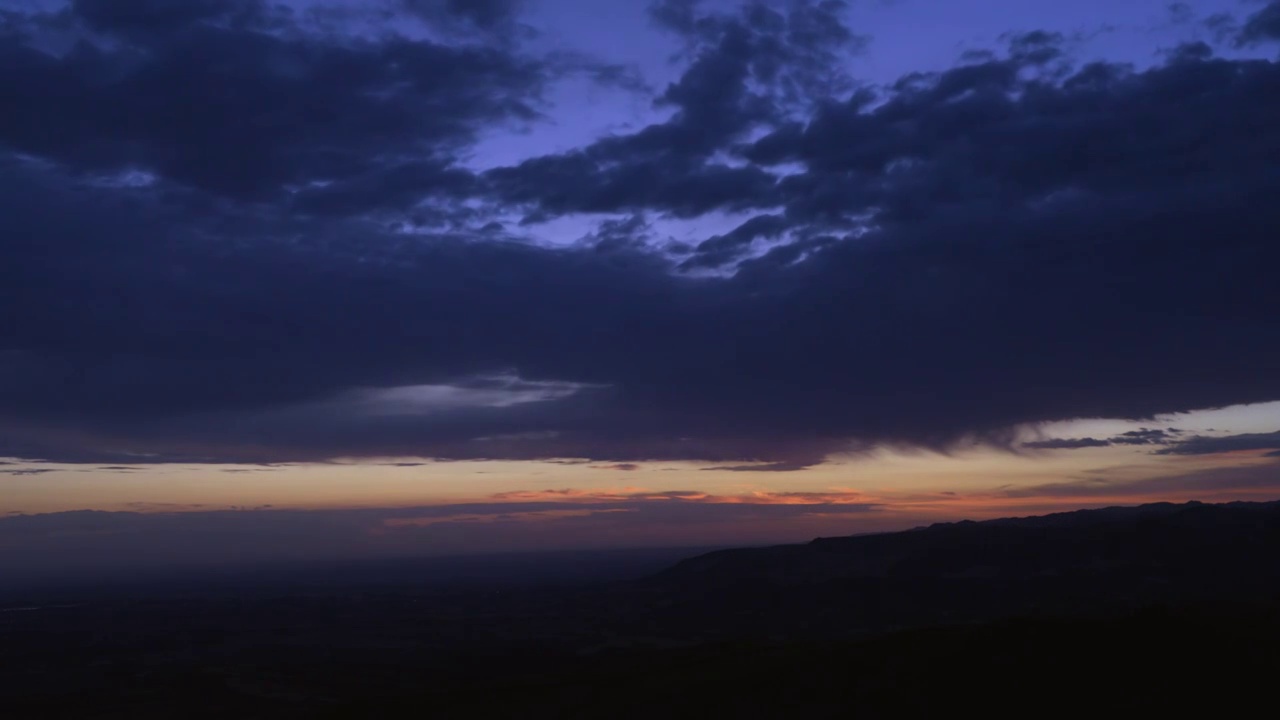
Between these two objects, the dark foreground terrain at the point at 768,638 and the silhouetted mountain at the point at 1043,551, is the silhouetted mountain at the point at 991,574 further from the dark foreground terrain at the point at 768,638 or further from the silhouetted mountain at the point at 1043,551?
the dark foreground terrain at the point at 768,638

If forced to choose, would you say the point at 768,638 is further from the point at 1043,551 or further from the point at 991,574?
the point at 1043,551

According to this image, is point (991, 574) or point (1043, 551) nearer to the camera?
point (991, 574)

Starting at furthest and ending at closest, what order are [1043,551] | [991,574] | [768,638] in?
[1043,551]
[991,574]
[768,638]

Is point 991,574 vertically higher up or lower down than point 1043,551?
lower down

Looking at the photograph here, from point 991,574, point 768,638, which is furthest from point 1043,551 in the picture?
point 768,638

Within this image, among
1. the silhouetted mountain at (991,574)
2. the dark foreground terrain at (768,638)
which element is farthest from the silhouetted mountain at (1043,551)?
the dark foreground terrain at (768,638)

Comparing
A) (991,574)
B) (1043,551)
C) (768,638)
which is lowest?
(768,638)

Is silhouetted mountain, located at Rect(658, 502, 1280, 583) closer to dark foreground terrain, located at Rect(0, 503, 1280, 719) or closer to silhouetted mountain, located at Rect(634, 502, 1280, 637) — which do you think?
silhouetted mountain, located at Rect(634, 502, 1280, 637)

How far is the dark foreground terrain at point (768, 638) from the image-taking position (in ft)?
120

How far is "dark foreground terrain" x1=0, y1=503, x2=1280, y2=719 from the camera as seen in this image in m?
36.4

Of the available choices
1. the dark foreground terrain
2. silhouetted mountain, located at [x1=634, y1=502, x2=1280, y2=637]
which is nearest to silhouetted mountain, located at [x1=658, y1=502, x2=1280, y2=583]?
silhouetted mountain, located at [x1=634, y1=502, x2=1280, y2=637]

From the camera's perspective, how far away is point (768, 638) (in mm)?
86062

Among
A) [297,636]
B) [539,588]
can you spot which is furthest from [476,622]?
[539,588]

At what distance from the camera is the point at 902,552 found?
466 ft
